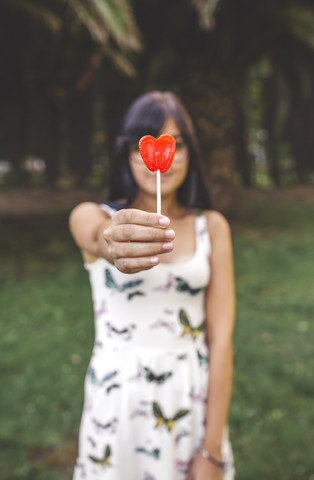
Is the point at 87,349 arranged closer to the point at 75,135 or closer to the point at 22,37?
the point at 22,37

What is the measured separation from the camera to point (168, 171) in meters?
1.57

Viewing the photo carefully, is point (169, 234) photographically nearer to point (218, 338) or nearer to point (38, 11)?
point (218, 338)

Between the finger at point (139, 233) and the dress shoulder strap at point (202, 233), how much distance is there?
71 centimetres

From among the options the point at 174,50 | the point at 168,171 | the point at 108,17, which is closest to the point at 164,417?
the point at 168,171

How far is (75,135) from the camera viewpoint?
1805 centimetres

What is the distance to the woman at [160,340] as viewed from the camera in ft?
5.55

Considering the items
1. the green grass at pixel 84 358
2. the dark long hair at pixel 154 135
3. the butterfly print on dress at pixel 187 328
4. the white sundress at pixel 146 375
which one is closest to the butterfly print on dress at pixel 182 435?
the white sundress at pixel 146 375

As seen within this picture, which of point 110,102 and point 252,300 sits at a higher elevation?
point 110,102

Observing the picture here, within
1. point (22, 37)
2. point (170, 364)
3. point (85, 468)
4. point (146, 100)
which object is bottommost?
point (85, 468)

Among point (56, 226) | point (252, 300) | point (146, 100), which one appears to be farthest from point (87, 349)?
point (56, 226)

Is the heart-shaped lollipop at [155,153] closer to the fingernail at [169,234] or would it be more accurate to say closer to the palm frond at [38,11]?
the fingernail at [169,234]

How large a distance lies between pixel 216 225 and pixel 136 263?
848mm

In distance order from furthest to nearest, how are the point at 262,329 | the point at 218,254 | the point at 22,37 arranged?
the point at 22,37 < the point at 262,329 < the point at 218,254

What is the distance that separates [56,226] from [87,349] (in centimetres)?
Answer: 599
